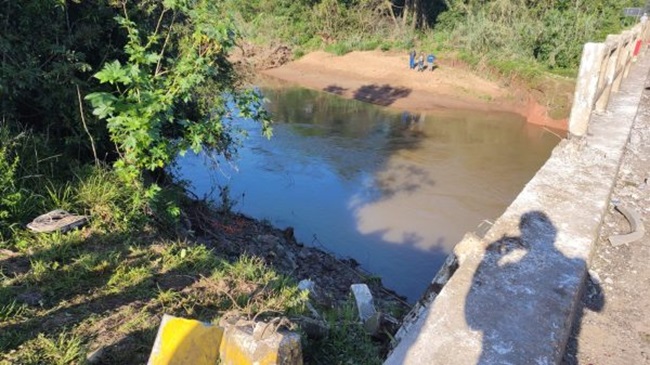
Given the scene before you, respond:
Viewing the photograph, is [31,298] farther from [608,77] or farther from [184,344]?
[608,77]

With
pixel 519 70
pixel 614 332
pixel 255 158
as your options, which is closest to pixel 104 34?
pixel 614 332

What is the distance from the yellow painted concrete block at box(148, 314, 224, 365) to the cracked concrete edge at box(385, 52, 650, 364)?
0.85 meters

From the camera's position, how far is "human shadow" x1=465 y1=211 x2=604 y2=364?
229cm

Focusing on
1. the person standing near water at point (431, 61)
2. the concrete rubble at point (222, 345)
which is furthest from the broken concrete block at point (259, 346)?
the person standing near water at point (431, 61)

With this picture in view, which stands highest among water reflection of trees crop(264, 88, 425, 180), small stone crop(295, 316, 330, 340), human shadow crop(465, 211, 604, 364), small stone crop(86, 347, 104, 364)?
human shadow crop(465, 211, 604, 364)

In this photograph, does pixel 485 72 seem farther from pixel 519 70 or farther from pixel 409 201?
pixel 409 201

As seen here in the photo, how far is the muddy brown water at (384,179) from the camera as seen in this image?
826cm

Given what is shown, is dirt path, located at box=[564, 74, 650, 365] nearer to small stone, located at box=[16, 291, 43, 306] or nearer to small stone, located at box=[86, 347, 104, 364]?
small stone, located at box=[86, 347, 104, 364]

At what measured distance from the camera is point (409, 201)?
982 centimetres

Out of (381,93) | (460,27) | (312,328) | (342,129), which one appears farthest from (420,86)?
(312,328)

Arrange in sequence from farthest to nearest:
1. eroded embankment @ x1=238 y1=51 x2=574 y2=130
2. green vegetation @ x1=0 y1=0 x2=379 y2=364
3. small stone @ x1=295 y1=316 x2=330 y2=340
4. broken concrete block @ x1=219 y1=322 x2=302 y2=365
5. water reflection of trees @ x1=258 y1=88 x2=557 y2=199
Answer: eroded embankment @ x1=238 y1=51 x2=574 y2=130
water reflection of trees @ x1=258 y1=88 x2=557 y2=199
small stone @ x1=295 y1=316 x2=330 y2=340
green vegetation @ x1=0 y1=0 x2=379 y2=364
broken concrete block @ x1=219 y1=322 x2=302 y2=365

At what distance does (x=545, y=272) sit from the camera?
9.39ft

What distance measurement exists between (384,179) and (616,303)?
801 centimetres

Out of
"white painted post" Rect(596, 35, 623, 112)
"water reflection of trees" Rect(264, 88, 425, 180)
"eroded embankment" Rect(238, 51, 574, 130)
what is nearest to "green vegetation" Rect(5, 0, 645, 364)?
"white painted post" Rect(596, 35, 623, 112)
